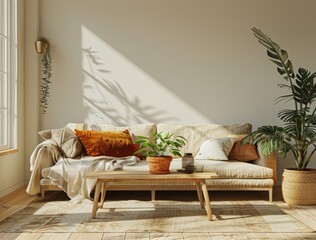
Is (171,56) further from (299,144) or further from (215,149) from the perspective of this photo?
(299,144)

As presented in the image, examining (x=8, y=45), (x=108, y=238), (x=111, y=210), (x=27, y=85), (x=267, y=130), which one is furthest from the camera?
(x=27, y=85)

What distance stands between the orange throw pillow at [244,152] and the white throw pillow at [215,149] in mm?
91

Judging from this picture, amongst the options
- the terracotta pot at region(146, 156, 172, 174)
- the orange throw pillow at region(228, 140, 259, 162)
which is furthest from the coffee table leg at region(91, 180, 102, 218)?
the orange throw pillow at region(228, 140, 259, 162)

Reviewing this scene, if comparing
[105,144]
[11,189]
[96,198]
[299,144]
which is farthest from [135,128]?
[299,144]

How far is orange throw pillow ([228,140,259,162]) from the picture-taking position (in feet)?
15.6

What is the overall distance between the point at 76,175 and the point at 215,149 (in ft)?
4.90

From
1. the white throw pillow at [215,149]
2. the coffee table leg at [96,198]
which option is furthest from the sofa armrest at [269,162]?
the coffee table leg at [96,198]

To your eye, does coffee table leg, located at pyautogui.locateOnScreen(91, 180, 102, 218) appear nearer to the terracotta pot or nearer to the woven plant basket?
the terracotta pot

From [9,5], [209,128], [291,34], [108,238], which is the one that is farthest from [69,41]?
[108,238]

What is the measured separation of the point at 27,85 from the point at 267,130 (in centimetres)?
292

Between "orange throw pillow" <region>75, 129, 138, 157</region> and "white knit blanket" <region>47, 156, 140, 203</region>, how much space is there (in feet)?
0.93

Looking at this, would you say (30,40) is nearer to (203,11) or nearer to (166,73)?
(166,73)

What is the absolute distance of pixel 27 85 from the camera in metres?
5.31

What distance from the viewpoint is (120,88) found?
17.9 ft
